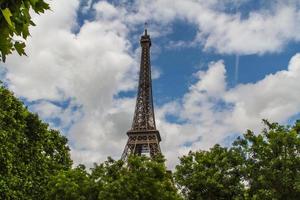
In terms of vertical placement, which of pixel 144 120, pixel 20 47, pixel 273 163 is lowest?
pixel 20 47

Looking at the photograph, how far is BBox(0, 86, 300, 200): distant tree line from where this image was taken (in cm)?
A: 2775

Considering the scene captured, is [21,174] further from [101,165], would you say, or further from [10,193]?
[101,165]

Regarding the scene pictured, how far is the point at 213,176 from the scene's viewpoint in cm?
3039

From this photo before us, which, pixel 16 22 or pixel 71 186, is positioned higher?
pixel 71 186

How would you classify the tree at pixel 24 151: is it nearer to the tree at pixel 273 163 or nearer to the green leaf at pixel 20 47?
the tree at pixel 273 163

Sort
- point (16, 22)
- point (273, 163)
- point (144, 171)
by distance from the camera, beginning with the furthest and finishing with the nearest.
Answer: point (144, 171)
point (273, 163)
point (16, 22)

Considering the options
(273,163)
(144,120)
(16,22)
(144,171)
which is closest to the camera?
(16,22)

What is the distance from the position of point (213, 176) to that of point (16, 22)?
27.0 meters

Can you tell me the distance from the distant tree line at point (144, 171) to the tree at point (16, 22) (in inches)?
908

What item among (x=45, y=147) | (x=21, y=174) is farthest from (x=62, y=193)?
(x=21, y=174)

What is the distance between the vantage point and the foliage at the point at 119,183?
105 feet

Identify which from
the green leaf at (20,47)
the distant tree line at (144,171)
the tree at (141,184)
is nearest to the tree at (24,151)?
the distant tree line at (144,171)

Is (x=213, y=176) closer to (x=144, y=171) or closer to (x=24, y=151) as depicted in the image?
(x=144, y=171)

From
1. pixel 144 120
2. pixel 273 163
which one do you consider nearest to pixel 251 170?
pixel 273 163
